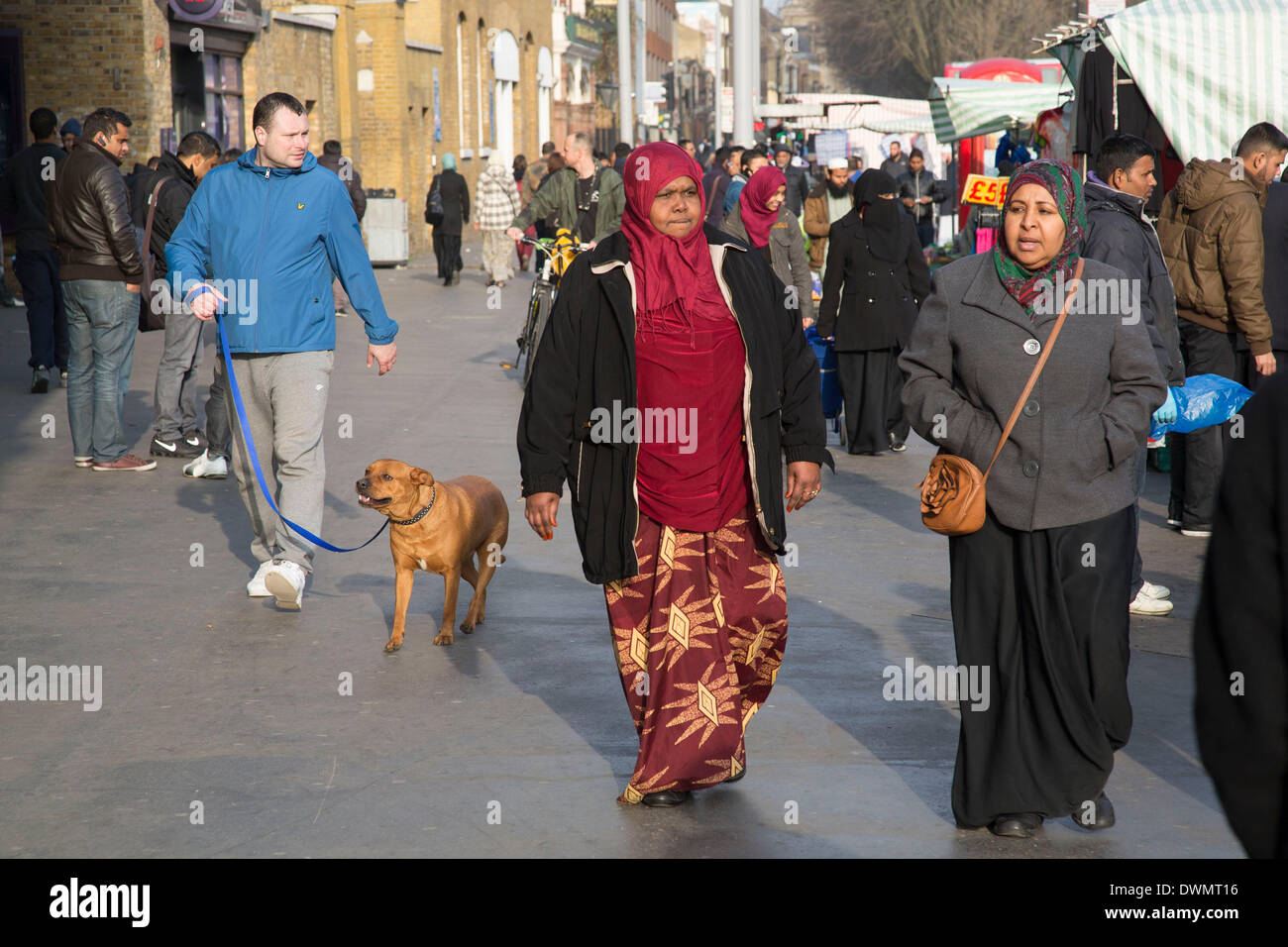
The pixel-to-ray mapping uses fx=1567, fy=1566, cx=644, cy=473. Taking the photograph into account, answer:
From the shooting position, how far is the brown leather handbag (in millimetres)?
4195

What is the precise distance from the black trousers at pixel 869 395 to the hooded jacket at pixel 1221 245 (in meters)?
3.04

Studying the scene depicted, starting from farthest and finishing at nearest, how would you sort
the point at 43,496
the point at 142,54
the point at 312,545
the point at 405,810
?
the point at 142,54 < the point at 43,496 < the point at 312,545 < the point at 405,810

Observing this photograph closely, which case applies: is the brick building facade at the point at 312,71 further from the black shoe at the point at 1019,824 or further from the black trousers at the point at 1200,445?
the black shoe at the point at 1019,824

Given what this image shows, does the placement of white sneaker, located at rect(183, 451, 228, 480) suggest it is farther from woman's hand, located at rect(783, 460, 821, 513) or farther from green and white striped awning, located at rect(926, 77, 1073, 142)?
green and white striped awning, located at rect(926, 77, 1073, 142)

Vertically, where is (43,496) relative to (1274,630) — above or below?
below

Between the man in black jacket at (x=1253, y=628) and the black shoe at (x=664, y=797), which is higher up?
the man in black jacket at (x=1253, y=628)

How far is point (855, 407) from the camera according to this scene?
10852 mm

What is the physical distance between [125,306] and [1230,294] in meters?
6.58

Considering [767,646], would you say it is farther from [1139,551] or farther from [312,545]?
[1139,551]

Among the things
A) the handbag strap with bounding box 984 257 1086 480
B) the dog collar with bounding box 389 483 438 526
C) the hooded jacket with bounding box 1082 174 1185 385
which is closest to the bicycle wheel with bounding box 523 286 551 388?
the dog collar with bounding box 389 483 438 526

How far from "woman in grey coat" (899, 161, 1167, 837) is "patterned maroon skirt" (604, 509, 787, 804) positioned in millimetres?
675

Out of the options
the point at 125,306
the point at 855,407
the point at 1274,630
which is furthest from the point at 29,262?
the point at 1274,630

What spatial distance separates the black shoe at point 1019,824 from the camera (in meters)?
4.39

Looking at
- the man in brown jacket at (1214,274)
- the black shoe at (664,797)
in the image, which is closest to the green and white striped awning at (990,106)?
the man in brown jacket at (1214,274)
